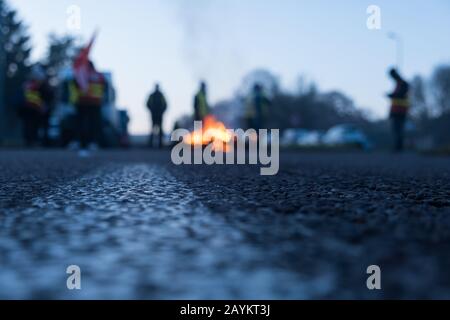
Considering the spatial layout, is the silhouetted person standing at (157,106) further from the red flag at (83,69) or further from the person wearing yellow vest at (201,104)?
the red flag at (83,69)

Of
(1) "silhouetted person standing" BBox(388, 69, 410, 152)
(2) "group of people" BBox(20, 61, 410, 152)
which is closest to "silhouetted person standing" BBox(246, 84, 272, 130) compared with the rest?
(2) "group of people" BBox(20, 61, 410, 152)

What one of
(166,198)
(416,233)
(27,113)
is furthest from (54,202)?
(27,113)

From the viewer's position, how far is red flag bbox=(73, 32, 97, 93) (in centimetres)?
1438

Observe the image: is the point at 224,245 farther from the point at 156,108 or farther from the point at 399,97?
the point at 156,108

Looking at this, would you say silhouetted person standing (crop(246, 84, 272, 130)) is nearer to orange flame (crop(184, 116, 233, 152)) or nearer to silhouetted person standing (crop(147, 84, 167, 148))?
orange flame (crop(184, 116, 233, 152))

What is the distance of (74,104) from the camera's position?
1458 cm

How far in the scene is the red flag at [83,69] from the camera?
14.4 m

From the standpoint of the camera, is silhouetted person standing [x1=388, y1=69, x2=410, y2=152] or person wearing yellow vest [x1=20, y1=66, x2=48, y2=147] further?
person wearing yellow vest [x1=20, y1=66, x2=48, y2=147]

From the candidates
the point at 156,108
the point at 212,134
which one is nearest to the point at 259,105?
the point at 212,134

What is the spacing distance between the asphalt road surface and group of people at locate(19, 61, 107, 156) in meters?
10.3

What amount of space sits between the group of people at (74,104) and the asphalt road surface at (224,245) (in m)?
10.3

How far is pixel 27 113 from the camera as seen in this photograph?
23000 millimetres
